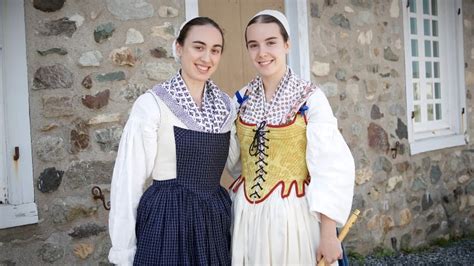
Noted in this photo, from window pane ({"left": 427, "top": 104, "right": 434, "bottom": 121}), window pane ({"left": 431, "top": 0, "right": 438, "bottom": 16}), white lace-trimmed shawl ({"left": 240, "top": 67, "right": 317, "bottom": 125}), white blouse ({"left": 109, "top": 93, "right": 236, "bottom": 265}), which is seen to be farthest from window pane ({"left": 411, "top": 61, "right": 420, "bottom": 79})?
white blouse ({"left": 109, "top": 93, "right": 236, "bottom": 265})

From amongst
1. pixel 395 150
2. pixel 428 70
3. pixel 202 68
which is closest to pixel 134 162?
pixel 202 68

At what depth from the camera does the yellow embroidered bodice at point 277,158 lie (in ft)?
6.59

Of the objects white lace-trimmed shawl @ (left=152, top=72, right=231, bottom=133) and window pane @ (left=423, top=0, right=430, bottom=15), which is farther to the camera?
window pane @ (left=423, top=0, right=430, bottom=15)

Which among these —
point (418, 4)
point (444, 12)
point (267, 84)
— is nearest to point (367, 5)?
point (418, 4)

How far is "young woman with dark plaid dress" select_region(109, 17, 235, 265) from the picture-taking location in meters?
1.85

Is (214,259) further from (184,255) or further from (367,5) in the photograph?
(367,5)

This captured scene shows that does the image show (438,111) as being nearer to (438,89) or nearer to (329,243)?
(438,89)

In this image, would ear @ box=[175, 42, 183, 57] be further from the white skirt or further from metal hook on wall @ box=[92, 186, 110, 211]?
metal hook on wall @ box=[92, 186, 110, 211]

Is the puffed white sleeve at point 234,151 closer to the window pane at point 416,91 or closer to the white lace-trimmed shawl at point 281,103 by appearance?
the white lace-trimmed shawl at point 281,103

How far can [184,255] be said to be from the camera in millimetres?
1855

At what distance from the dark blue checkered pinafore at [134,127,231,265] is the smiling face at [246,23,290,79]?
0.31 meters

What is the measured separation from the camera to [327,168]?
1.93 m

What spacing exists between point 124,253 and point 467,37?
444 cm

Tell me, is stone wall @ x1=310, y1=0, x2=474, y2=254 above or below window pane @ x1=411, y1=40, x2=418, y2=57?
below
